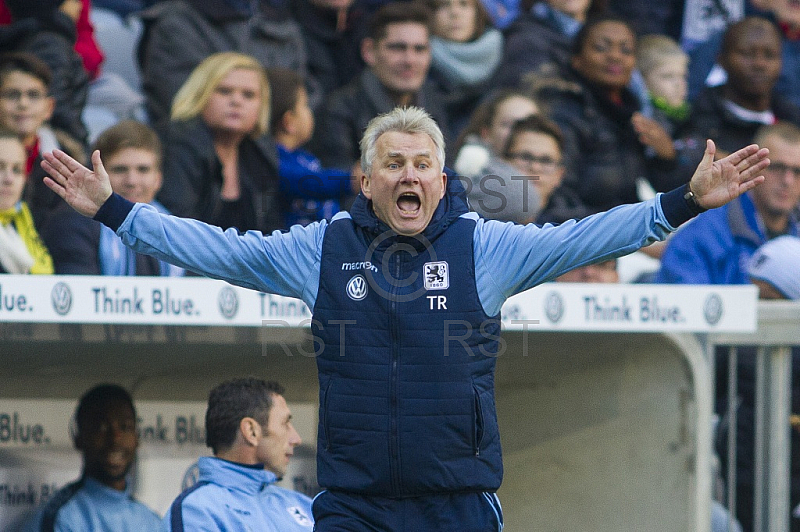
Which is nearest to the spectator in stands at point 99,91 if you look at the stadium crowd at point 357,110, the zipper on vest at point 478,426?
the stadium crowd at point 357,110

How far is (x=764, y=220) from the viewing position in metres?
6.29

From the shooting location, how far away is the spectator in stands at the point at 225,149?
5.82 meters

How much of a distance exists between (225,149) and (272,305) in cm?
181

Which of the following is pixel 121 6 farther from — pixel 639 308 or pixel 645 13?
pixel 639 308

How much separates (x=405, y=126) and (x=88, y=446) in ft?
7.74

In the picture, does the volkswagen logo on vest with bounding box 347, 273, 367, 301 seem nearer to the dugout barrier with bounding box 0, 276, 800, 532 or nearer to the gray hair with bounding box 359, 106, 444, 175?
the gray hair with bounding box 359, 106, 444, 175

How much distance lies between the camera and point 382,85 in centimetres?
660

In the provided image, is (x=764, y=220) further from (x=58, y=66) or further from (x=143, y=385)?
(x=58, y=66)

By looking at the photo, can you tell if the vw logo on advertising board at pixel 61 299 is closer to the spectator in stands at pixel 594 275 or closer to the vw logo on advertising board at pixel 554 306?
the vw logo on advertising board at pixel 554 306

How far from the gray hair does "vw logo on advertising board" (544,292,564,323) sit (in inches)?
53.9

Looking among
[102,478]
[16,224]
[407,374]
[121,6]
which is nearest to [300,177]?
[16,224]

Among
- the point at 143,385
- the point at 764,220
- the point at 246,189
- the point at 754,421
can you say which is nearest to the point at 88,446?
the point at 143,385

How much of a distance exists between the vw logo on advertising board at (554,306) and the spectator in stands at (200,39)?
2493 millimetres

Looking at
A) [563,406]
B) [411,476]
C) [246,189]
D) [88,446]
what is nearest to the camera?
[411,476]
